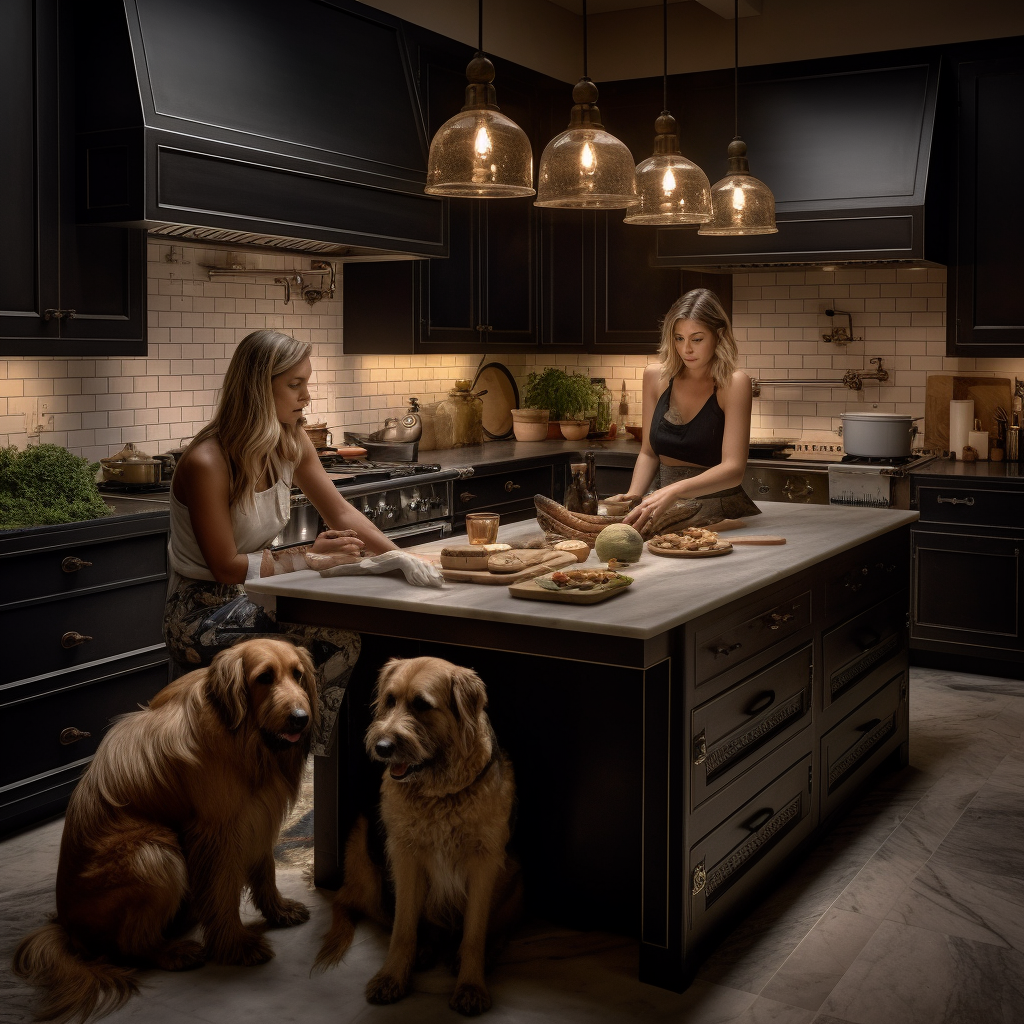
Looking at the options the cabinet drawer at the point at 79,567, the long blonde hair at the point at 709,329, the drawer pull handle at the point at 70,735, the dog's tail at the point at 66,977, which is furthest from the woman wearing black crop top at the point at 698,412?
the dog's tail at the point at 66,977

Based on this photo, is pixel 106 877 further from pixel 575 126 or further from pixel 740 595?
pixel 575 126

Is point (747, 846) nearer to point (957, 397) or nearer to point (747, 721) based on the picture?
point (747, 721)

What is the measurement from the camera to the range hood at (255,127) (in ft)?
13.5

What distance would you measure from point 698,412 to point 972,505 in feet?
5.61

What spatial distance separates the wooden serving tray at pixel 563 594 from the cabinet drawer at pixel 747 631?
9.5 inches

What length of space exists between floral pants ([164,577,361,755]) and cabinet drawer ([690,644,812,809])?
0.92 m

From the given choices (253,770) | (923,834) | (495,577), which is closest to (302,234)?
(495,577)

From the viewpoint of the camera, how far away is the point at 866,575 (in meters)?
4.02

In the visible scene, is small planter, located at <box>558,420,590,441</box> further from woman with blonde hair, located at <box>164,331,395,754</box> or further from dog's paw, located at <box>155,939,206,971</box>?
dog's paw, located at <box>155,939,206,971</box>

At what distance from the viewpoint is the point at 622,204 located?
325 centimetres

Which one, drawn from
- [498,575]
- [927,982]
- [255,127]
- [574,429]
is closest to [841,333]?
[574,429]

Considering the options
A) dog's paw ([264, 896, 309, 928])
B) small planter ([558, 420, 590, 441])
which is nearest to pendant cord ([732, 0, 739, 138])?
small planter ([558, 420, 590, 441])

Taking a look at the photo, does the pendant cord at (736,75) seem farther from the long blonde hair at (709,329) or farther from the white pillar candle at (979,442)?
the white pillar candle at (979,442)

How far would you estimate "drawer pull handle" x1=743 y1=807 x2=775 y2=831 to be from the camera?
3195 millimetres
